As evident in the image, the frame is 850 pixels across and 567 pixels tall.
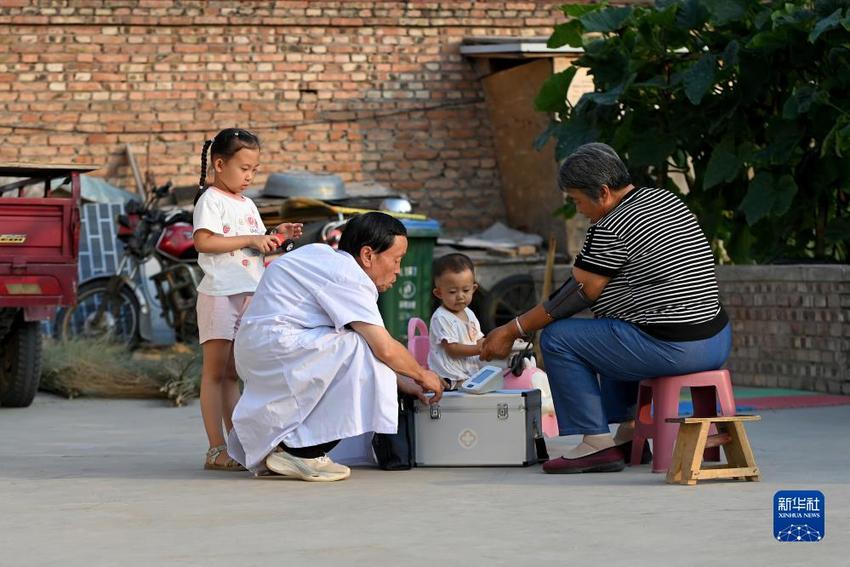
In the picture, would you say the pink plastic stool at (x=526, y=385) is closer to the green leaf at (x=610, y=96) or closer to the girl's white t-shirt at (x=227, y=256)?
the girl's white t-shirt at (x=227, y=256)

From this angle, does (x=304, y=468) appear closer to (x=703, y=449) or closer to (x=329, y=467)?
(x=329, y=467)

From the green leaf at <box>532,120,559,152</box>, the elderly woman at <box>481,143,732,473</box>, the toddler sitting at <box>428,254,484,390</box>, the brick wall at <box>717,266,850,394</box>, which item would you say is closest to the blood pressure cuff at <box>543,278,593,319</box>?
the elderly woman at <box>481,143,732,473</box>

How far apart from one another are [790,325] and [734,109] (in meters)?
1.57

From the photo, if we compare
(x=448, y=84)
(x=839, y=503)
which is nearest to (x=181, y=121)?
(x=448, y=84)

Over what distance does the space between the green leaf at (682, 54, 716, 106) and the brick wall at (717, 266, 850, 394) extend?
1.31 meters

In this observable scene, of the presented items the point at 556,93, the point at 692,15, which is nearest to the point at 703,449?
the point at 692,15

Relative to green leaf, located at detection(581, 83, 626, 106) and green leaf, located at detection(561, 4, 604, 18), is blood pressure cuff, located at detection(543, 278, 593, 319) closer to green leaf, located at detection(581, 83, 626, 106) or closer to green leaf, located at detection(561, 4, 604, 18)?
green leaf, located at detection(581, 83, 626, 106)

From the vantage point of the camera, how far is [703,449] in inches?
230

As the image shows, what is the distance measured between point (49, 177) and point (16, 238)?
780 millimetres

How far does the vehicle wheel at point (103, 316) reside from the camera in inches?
515

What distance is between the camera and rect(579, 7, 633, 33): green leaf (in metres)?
10.9

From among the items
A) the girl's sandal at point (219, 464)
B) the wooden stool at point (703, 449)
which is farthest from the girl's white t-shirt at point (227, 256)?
the wooden stool at point (703, 449)

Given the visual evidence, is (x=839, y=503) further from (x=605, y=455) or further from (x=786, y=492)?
(x=605, y=455)

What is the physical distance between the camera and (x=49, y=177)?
9.89 meters
